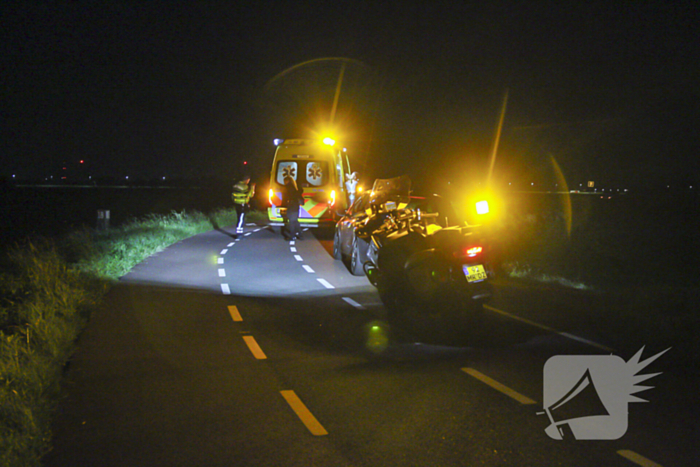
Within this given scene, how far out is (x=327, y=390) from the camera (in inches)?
228

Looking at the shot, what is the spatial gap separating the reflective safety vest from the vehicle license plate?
13.1 m

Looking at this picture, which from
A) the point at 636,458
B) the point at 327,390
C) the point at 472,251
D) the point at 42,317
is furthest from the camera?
the point at 472,251

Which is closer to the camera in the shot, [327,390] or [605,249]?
[327,390]

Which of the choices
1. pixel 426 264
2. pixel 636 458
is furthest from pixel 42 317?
pixel 636 458

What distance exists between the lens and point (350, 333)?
321 inches

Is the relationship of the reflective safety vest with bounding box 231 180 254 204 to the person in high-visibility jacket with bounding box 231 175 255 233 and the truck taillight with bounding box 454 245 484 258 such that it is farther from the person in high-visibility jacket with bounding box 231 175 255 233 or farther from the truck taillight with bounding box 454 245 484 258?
the truck taillight with bounding box 454 245 484 258

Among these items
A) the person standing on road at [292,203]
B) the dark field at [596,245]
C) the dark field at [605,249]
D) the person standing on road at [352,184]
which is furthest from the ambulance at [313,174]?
the dark field at [605,249]

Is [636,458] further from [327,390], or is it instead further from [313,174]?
[313,174]

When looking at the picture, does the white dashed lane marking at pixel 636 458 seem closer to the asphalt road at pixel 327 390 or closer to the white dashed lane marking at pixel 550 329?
the asphalt road at pixel 327 390

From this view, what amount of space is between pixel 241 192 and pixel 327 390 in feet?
50.5

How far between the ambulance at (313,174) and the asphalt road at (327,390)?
9.56m

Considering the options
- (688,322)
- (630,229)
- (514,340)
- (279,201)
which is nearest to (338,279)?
(514,340)

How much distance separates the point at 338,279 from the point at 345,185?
8.62 metres

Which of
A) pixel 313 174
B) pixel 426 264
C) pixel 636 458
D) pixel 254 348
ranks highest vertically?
pixel 313 174
